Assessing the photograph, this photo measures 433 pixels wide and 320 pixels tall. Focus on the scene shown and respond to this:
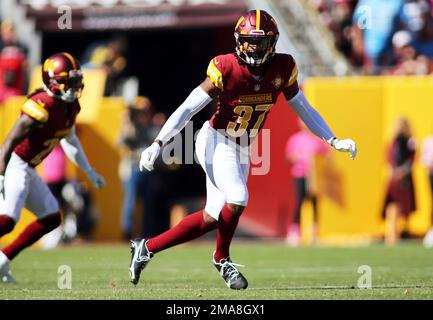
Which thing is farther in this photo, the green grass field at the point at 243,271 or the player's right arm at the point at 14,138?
the player's right arm at the point at 14,138

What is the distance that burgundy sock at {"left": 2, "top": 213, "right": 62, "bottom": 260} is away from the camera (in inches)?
330

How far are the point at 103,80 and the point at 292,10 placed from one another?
302cm

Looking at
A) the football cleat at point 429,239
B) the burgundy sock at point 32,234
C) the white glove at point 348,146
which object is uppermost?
the white glove at point 348,146

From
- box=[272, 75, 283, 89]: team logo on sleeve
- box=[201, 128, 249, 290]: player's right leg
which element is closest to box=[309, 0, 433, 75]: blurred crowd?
box=[272, 75, 283, 89]: team logo on sleeve

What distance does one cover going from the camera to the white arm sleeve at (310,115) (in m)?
7.87

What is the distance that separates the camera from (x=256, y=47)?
7535 mm

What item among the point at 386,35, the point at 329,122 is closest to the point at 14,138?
the point at 329,122

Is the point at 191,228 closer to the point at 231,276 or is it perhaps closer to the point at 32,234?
the point at 231,276

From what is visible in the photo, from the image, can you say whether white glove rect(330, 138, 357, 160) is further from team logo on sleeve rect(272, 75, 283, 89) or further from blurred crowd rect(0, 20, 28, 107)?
blurred crowd rect(0, 20, 28, 107)

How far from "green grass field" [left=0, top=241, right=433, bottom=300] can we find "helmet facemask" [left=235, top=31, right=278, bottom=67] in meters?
1.66

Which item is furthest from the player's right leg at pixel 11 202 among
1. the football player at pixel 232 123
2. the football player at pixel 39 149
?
the football player at pixel 232 123

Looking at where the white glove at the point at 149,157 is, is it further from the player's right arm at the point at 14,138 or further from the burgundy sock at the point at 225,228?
the player's right arm at the point at 14,138

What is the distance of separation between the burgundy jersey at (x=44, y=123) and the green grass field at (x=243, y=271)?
1.07 metres

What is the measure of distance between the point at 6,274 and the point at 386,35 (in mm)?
8759
